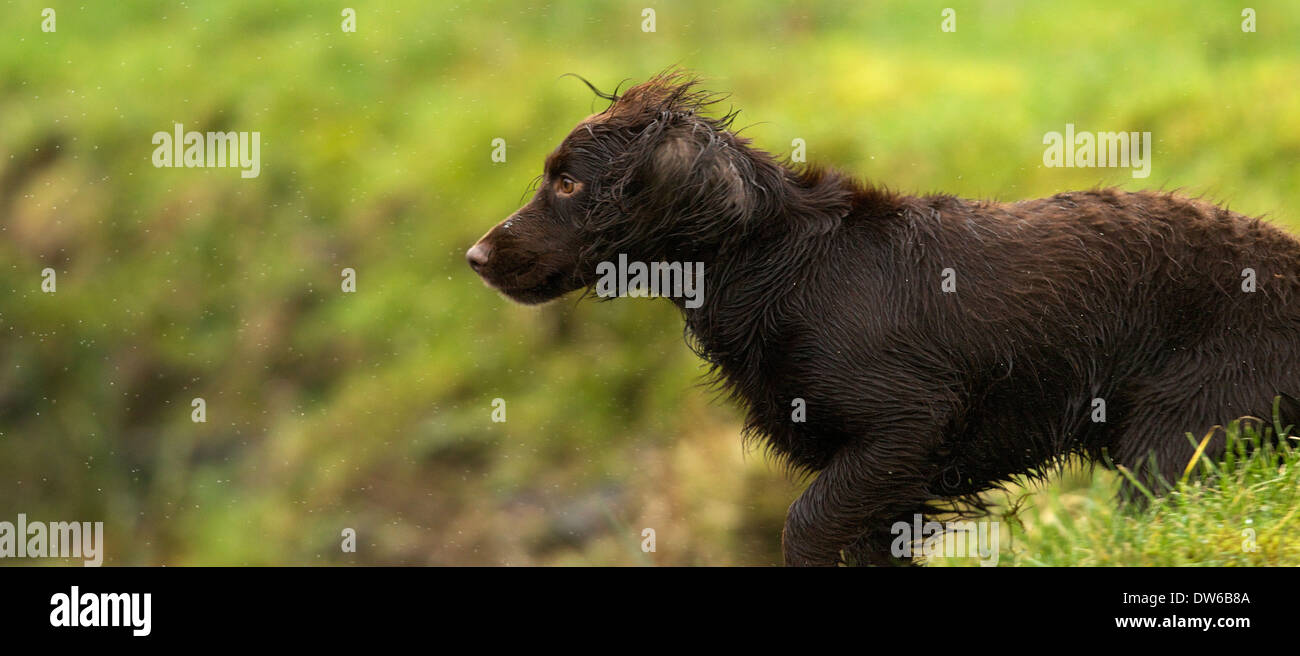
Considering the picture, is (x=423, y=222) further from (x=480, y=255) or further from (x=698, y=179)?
(x=698, y=179)

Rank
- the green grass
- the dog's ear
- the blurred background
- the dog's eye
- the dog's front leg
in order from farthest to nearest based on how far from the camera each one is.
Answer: the blurred background → the dog's eye → the dog's ear → the dog's front leg → the green grass

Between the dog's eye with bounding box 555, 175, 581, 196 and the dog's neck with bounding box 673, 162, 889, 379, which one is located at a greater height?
the dog's eye with bounding box 555, 175, 581, 196

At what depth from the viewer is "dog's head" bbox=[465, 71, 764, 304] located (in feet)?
15.3

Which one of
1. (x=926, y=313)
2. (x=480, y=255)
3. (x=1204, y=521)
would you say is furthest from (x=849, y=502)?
(x=480, y=255)

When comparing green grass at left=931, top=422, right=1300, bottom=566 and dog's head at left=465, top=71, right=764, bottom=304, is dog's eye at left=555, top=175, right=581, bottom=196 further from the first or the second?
green grass at left=931, top=422, right=1300, bottom=566

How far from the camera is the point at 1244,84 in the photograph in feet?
32.6

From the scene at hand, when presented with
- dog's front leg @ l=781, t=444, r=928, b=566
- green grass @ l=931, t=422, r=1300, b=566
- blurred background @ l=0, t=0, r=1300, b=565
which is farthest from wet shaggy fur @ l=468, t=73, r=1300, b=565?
blurred background @ l=0, t=0, r=1300, b=565

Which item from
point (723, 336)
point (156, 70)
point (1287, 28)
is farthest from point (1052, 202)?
point (156, 70)

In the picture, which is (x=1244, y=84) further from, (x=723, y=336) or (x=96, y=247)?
(x=96, y=247)

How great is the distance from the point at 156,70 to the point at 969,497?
1132 cm

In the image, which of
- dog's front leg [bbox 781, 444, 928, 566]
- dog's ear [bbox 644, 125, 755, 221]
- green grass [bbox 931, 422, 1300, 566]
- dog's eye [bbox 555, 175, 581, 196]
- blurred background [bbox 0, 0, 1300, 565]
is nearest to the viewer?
green grass [bbox 931, 422, 1300, 566]

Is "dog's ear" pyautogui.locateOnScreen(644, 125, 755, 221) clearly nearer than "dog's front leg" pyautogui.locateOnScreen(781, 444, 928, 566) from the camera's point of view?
No

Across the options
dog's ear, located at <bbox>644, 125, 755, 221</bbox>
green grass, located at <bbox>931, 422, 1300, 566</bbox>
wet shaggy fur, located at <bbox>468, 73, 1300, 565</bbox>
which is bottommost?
green grass, located at <bbox>931, 422, 1300, 566</bbox>

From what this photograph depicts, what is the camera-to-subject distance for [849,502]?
4.50 metres
